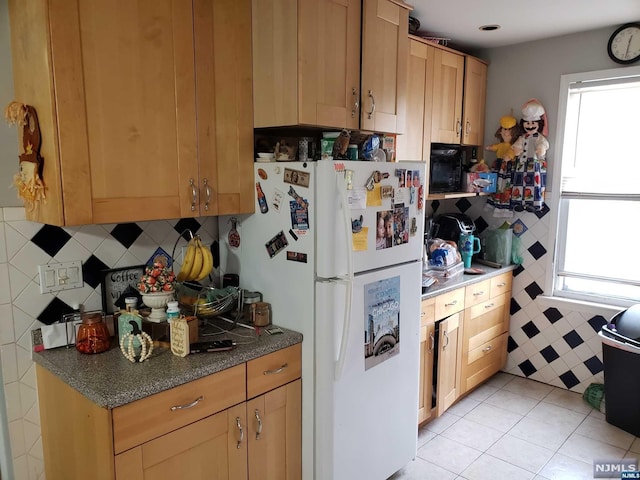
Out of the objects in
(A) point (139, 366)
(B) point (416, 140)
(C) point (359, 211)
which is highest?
(B) point (416, 140)

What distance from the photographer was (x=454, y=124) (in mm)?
3158

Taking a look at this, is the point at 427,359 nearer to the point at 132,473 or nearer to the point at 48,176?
the point at 132,473

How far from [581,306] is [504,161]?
114 centimetres

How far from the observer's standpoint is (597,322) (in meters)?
3.14

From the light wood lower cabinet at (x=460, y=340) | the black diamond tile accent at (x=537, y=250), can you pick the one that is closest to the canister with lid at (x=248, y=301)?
the light wood lower cabinet at (x=460, y=340)

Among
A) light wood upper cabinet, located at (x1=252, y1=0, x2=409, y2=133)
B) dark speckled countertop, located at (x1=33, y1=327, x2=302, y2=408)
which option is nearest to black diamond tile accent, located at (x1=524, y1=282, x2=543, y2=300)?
light wood upper cabinet, located at (x1=252, y1=0, x2=409, y2=133)

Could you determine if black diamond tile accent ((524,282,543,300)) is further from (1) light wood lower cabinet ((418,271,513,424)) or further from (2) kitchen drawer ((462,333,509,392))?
(2) kitchen drawer ((462,333,509,392))

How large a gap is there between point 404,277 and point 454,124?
1.44 meters

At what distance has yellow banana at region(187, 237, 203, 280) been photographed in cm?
197

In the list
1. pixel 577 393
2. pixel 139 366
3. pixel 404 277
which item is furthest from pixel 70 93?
pixel 577 393

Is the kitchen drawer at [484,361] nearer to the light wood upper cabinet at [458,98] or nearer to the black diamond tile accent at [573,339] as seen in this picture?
the black diamond tile accent at [573,339]

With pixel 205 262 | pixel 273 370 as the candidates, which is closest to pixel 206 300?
pixel 205 262

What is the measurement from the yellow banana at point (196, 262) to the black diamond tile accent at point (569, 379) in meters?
2.76

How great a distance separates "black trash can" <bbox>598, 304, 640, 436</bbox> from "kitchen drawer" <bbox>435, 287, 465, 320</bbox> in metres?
0.86
